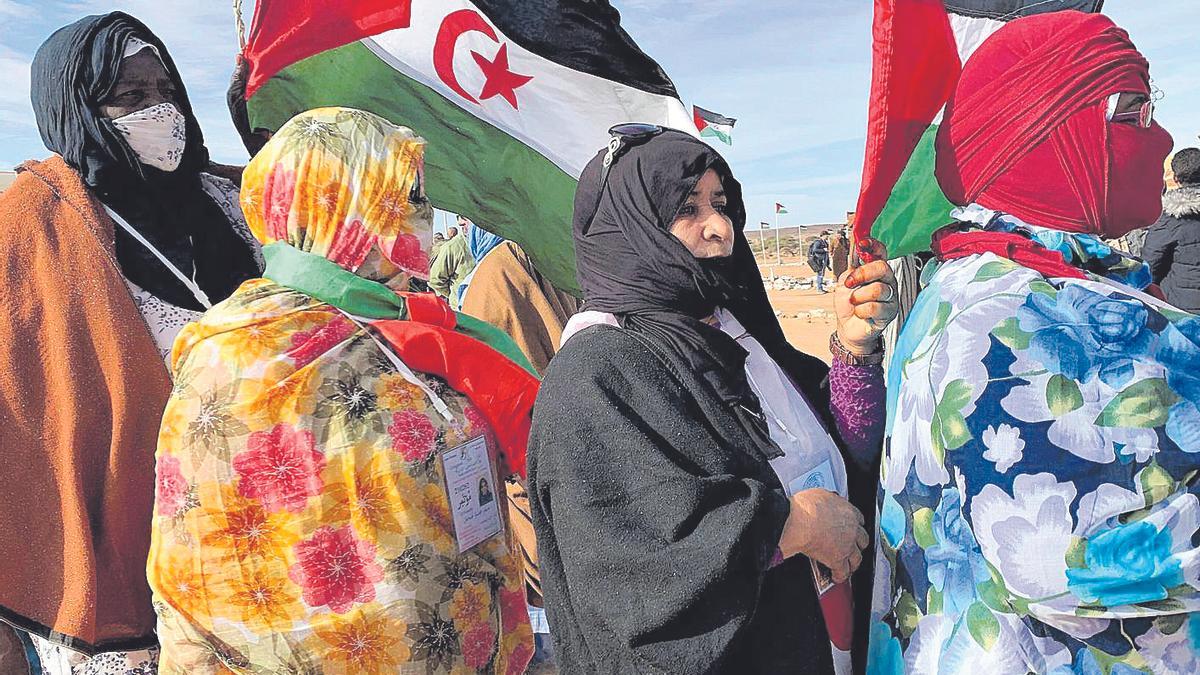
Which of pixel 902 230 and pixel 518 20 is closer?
pixel 902 230

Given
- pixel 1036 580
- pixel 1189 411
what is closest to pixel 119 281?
pixel 1036 580

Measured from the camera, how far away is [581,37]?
3328mm

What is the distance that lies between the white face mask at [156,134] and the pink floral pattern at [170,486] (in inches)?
41.9

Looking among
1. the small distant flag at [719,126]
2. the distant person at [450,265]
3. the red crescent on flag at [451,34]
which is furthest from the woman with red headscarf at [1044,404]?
the small distant flag at [719,126]

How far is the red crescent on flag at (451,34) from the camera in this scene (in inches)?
129

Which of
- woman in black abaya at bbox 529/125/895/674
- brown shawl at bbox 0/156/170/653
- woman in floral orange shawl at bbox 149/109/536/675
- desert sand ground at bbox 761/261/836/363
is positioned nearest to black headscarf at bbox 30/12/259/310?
brown shawl at bbox 0/156/170/653

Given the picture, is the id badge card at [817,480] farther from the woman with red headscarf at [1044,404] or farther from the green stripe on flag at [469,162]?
the green stripe on flag at [469,162]

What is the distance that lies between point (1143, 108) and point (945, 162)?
37cm

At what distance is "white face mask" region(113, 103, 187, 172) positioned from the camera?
A: 103 inches

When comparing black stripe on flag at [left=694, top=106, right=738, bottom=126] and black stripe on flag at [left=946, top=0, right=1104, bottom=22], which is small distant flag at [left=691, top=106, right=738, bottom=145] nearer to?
black stripe on flag at [left=694, top=106, right=738, bottom=126]

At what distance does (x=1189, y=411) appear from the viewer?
1.48 metres

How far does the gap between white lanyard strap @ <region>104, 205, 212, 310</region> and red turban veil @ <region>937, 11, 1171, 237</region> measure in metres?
2.03

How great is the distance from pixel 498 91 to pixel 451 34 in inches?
10.2

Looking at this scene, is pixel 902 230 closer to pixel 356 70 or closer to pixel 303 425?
pixel 303 425
